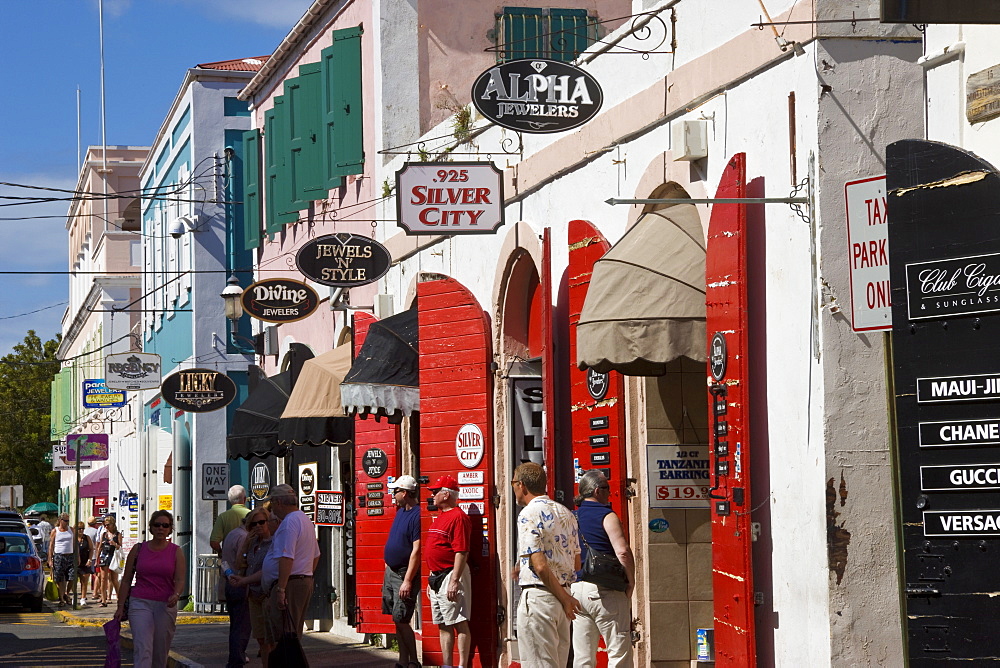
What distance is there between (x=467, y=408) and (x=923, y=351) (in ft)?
27.2

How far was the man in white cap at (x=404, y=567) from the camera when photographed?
14477 mm

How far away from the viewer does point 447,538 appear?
45.1ft

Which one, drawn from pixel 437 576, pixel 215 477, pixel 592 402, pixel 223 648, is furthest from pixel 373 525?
pixel 215 477

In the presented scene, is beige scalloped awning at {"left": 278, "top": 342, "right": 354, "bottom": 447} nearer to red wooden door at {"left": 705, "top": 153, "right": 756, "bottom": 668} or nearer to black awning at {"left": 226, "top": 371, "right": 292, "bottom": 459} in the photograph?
black awning at {"left": 226, "top": 371, "right": 292, "bottom": 459}

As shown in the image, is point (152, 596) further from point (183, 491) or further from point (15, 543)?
point (183, 491)

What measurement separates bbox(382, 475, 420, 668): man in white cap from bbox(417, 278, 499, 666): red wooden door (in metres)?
0.49

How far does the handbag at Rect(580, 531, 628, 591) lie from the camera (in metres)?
11.1

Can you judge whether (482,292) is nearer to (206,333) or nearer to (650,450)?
(650,450)

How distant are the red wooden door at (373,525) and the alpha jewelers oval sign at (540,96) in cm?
598

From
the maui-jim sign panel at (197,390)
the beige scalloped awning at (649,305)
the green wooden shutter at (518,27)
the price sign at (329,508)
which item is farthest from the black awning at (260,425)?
the beige scalloped awning at (649,305)

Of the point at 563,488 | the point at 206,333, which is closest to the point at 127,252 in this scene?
the point at 206,333

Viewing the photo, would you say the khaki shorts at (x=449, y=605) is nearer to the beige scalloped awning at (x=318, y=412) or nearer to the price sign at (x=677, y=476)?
the price sign at (x=677, y=476)

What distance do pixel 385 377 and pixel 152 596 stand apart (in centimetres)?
432

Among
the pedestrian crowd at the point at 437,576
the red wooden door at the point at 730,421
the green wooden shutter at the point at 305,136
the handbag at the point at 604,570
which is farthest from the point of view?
the green wooden shutter at the point at 305,136
